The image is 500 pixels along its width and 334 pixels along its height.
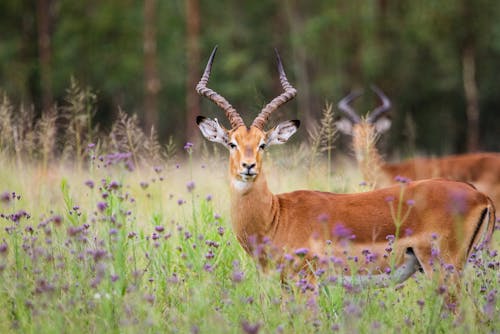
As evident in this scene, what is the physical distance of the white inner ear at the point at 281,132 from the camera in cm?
639

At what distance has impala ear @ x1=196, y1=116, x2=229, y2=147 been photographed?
6270 mm

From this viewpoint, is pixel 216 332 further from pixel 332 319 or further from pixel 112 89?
pixel 112 89

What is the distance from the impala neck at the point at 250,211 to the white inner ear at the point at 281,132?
1.99 ft

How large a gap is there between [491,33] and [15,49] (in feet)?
53.8

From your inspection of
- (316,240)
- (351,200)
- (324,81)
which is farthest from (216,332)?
(324,81)

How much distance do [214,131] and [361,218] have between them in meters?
1.53

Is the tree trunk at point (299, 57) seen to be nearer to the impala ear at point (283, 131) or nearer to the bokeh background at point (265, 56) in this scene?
the bokeh background at point (265, 56)

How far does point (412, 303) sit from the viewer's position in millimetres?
5098

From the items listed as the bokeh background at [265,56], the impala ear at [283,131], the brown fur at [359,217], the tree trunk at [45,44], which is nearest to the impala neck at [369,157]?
the impala ear at [283,131]

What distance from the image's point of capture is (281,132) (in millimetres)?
6527

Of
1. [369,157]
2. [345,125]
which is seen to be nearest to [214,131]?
[369,157]

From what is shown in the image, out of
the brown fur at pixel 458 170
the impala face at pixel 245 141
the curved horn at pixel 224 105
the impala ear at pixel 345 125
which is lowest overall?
the brown fur at pixel 458 170

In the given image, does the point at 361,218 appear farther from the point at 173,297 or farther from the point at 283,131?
the point at 173,297

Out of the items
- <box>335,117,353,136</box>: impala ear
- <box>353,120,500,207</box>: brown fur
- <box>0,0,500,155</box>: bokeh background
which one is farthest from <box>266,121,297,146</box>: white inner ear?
<box>0,0,500,155</box>: bokeh background
